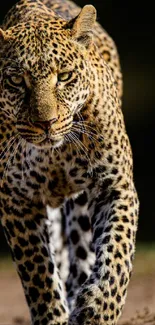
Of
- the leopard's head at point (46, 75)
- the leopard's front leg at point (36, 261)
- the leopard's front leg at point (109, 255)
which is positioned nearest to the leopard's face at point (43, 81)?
the leopard's head at point (46, 75)

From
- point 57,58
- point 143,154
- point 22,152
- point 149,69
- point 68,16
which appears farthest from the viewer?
point 149,69

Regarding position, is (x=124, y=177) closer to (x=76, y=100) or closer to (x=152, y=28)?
(x=76, y=100)

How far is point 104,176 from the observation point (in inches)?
359

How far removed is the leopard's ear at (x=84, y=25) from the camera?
882 centimetres

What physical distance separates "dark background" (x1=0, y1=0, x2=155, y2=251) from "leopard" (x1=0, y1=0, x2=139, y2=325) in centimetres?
1099

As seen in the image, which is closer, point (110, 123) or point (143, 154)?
point (110, 123)

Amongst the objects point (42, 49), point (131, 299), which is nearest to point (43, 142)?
point (42, 49)

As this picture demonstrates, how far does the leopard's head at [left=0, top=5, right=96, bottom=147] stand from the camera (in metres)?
8.37

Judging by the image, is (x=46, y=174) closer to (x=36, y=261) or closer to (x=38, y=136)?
(x=36, y=261)

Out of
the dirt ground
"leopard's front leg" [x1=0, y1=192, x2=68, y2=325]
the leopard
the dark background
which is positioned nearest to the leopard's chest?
the leopard

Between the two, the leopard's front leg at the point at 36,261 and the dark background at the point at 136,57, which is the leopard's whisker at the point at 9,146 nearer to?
the leopard's front leg at the point at 36,261

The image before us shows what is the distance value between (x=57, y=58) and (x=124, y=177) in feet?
3.48

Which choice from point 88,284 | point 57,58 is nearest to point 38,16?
point 57,58

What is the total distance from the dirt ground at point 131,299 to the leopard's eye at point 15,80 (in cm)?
218
